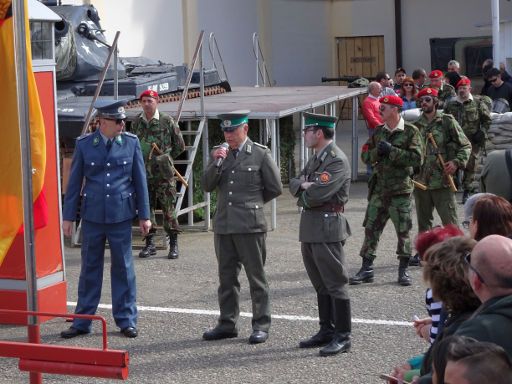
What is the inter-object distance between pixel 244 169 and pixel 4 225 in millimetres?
2556

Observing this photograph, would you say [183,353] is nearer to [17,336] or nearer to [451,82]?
[17,336]

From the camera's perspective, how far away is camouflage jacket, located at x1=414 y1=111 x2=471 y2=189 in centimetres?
1008

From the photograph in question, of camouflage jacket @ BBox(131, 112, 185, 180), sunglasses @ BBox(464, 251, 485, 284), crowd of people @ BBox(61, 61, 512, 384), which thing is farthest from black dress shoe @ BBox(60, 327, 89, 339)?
sunglasses @ BBox(464, 251, 485, 284)

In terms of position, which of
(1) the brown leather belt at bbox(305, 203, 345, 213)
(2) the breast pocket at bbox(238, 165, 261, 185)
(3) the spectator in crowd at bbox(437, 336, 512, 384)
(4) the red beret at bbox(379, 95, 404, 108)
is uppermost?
(4) the red beret at bbox(379, 95, 404, 108)

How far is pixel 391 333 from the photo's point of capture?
8062mm

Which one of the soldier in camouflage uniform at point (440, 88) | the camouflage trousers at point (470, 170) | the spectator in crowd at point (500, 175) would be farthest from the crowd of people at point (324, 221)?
the soldier in camouflage uniform at point (440, 88)

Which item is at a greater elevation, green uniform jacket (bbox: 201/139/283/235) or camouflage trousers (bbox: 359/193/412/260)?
green uniform jacket (bbox: 201/139/283/235)

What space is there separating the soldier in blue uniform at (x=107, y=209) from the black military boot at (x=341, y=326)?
1.58 meters

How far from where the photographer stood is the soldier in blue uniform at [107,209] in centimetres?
823

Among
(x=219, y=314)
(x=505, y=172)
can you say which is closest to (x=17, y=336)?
(x=219, y=314)

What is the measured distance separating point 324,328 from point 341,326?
0.66 feet

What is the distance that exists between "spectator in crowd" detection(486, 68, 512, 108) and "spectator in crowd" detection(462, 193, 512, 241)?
12.2 m

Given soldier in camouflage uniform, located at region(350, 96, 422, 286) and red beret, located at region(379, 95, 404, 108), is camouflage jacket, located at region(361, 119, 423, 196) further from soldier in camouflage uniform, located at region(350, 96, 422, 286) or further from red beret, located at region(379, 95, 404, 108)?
red beret, located at region(379, 95, 404, 108)

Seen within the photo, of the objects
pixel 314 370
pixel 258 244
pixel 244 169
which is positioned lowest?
pixel 314 370
